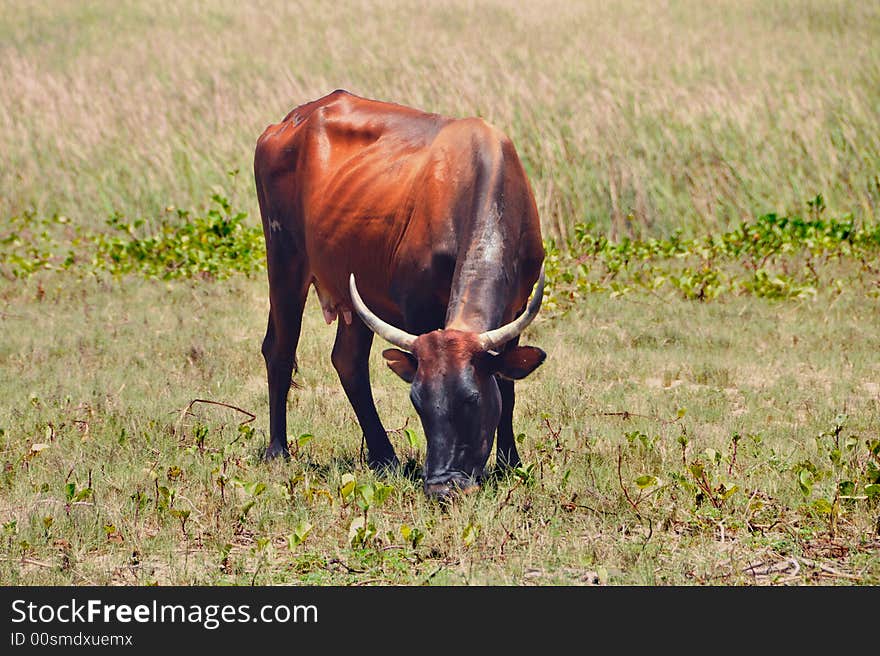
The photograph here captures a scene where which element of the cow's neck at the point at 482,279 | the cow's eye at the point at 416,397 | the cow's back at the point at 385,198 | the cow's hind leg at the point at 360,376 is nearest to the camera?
the cow's eye at the point at 416,397

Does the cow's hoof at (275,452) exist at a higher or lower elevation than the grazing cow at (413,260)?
lower

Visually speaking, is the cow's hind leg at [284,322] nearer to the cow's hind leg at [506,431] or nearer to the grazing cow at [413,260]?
the grazing cow at [413,260]

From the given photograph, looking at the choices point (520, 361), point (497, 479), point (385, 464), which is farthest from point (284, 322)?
point (520, 361)

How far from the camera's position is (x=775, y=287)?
10539 mm

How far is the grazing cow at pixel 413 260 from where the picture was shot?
5.09m

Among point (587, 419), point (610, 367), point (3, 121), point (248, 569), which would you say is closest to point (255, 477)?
point (248, 569)

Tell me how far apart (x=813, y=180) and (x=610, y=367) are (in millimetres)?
5525

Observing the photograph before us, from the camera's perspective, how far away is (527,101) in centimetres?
1436

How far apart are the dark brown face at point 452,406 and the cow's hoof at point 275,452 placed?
→ 1.84 meters

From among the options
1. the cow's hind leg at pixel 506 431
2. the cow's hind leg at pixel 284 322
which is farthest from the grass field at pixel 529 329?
the cow's hind leg at pixel 284 322

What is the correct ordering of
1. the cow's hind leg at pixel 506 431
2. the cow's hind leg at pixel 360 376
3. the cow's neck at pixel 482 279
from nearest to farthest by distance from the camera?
the cow's neck at pixel 482 279 → the cow's hind leg at pixel 506 431 → the cow's hind leg at pixel 360 376

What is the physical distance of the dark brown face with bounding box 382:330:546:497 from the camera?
502 centimetres

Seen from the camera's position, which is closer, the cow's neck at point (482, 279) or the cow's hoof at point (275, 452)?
the cow's neck at point (482, 279)

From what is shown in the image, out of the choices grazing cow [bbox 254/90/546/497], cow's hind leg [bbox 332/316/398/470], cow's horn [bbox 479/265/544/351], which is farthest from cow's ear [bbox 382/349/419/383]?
cow's hind leg [bbox 332/316/398/470]
